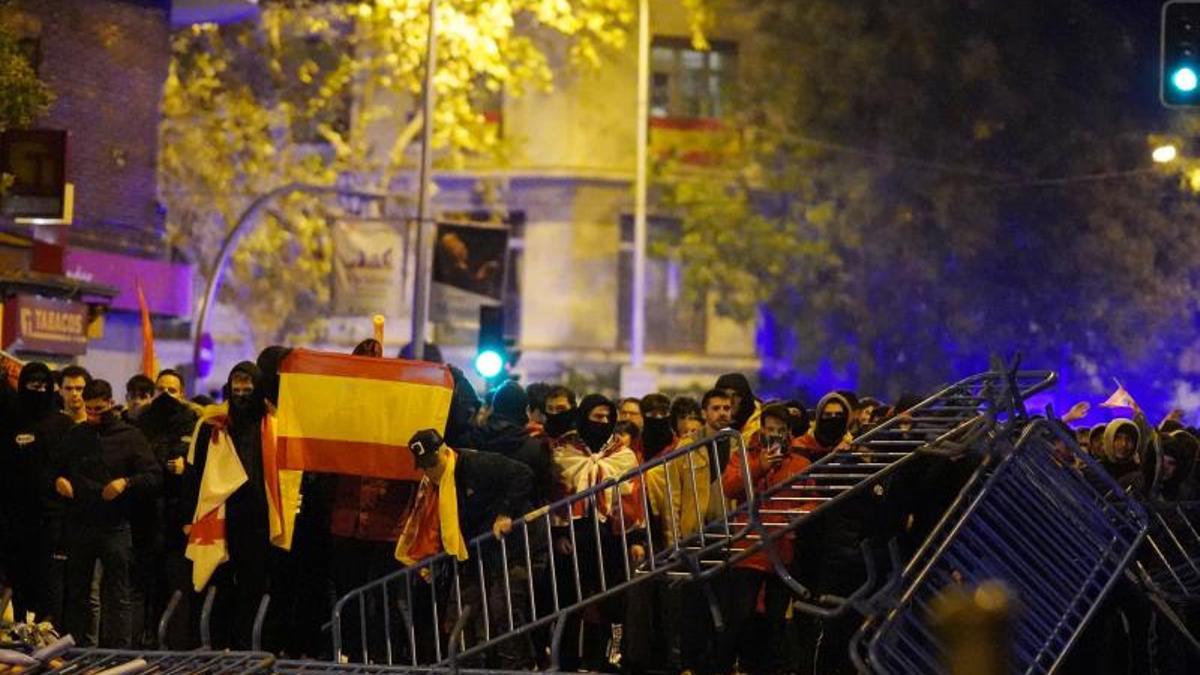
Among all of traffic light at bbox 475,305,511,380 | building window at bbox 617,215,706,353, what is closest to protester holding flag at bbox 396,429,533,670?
traffic light at bbox 475,305,511,380

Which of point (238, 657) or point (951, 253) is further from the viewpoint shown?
point (951, 253)

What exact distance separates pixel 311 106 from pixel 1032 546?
29.5 metres

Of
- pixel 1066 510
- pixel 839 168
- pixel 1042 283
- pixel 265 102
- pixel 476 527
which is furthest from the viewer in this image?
pixel 265 102

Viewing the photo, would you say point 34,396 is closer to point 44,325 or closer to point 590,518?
point 590,518

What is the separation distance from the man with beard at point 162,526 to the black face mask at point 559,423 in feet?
7.48

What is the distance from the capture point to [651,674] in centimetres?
1301

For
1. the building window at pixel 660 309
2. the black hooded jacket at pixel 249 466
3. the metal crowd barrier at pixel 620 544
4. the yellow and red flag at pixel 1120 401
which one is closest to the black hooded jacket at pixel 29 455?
the black hooded jacket at pixel 249 466

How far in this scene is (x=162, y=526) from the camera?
13398mm

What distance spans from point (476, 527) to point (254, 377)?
5.78ft

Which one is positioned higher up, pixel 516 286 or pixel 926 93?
pixel 926 93

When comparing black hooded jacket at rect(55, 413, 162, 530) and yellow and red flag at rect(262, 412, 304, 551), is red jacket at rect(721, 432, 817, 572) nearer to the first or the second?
yellow and red flag at rect(262, 412, 304, 551)

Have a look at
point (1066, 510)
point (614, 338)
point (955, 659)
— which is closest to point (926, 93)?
point (614, 338)

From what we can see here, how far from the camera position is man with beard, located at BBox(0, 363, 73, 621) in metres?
13.4

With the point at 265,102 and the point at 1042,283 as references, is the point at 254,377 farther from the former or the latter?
the point at 265,102
